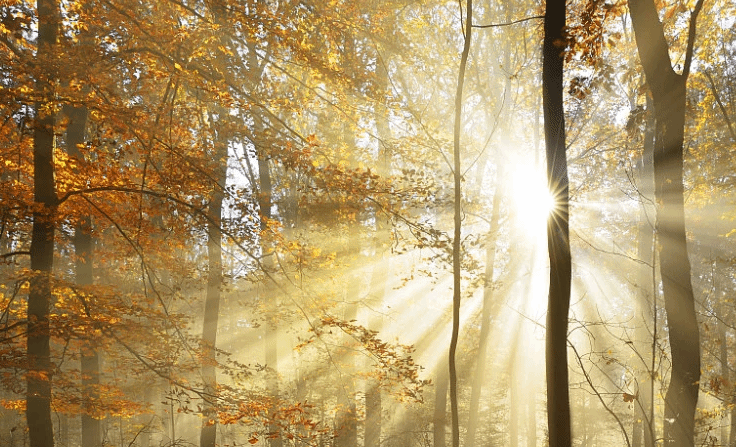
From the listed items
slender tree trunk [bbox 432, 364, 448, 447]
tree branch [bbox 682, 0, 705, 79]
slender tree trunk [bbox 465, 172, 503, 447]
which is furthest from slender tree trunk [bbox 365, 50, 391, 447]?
tree branch [bbox 682, 0, 705, 79]

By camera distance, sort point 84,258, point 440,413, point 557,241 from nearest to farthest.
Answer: point 557,241 < point 84,258 < point 440,413

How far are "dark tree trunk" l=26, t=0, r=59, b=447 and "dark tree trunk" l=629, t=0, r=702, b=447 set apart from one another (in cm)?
792

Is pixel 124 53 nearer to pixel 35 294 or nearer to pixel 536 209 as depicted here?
pixel 35 294

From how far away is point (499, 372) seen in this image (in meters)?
28.4

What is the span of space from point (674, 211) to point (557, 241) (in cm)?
241

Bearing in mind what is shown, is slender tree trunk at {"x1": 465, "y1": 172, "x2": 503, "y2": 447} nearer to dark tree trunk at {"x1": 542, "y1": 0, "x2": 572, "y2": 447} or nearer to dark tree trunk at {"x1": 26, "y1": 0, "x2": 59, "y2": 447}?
dark tree trunk at {"x1": 542, "y1": 0, "x2": 572, "y2": 447}

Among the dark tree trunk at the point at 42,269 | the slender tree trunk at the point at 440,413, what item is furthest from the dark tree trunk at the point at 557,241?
the slender tree trunk at the point at 440,413

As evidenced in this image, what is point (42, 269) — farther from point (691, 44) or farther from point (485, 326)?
point (485, 326)

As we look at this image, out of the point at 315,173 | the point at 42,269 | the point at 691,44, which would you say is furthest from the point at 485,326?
the point at 42,269

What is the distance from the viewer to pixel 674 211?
5777 mm

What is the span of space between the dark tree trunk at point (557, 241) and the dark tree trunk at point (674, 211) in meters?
1.95

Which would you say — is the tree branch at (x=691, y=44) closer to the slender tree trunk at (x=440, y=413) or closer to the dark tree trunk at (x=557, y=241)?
the dark tree trunk at (x=557, y=241)

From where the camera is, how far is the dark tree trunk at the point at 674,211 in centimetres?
570

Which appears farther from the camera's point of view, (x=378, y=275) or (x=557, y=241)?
(x=378, y=275)
